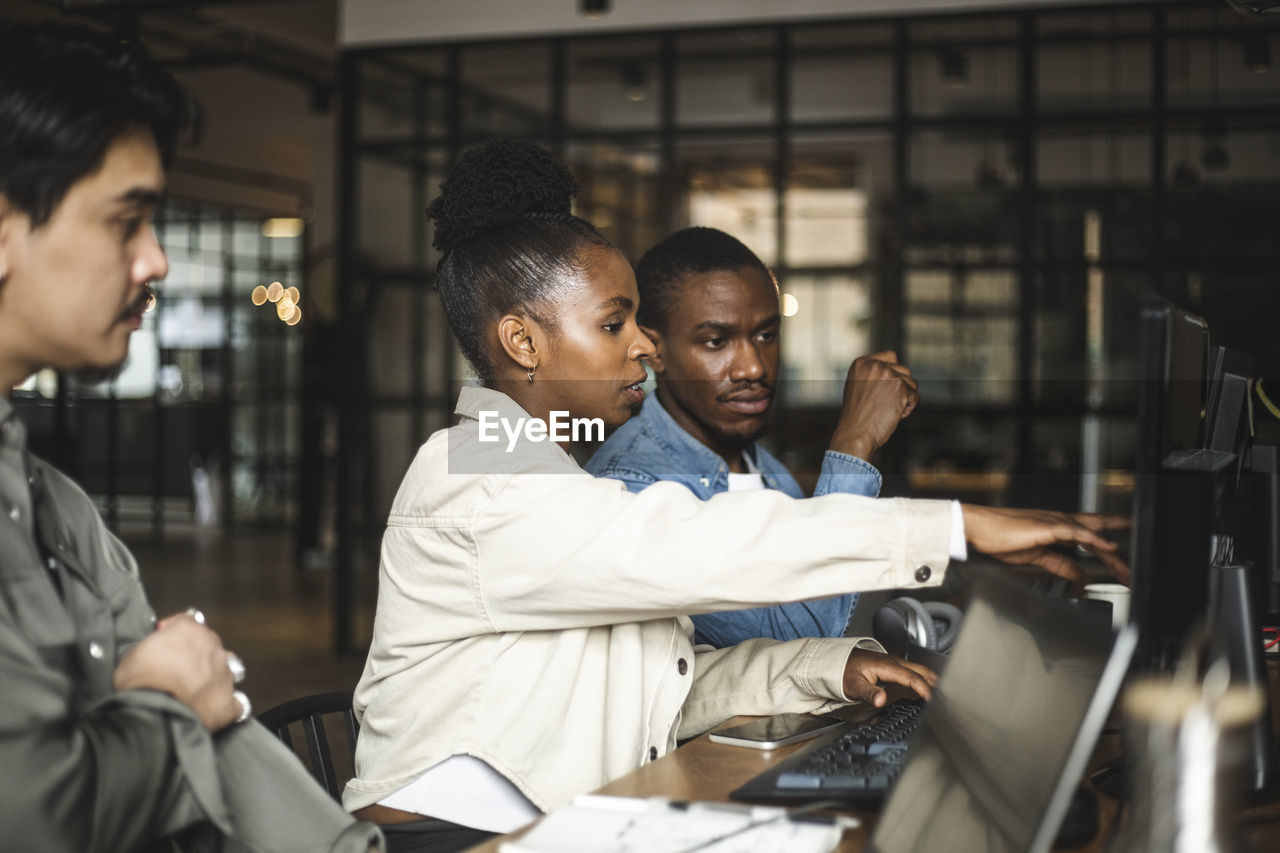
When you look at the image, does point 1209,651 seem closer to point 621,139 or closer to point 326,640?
point 621,139

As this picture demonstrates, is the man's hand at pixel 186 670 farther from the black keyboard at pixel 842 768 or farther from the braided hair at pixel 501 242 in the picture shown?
the braided hair at pixel 501 242

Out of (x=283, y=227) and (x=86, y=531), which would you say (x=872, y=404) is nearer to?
(x=86, y=531)

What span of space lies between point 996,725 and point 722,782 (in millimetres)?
363

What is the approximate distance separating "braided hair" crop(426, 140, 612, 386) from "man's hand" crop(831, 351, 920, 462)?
50cm

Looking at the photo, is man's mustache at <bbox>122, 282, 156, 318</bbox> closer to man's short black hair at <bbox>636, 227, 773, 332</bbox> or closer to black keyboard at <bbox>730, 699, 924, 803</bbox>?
black keyboard at <bbox>730, 699, 924, 803</bbox>

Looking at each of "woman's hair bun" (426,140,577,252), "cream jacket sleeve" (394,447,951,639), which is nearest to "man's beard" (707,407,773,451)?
"woman's hair bun" (426,140,577,252)

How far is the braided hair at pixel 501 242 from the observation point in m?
1.62

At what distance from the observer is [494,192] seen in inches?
65.1

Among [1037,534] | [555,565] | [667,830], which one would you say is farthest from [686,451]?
[667,830]

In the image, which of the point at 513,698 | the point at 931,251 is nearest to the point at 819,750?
the point at 513,698

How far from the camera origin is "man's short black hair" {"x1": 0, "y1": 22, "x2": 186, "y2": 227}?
1022mm

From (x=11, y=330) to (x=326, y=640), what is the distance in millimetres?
5752

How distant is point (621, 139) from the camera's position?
5668 millimetres
